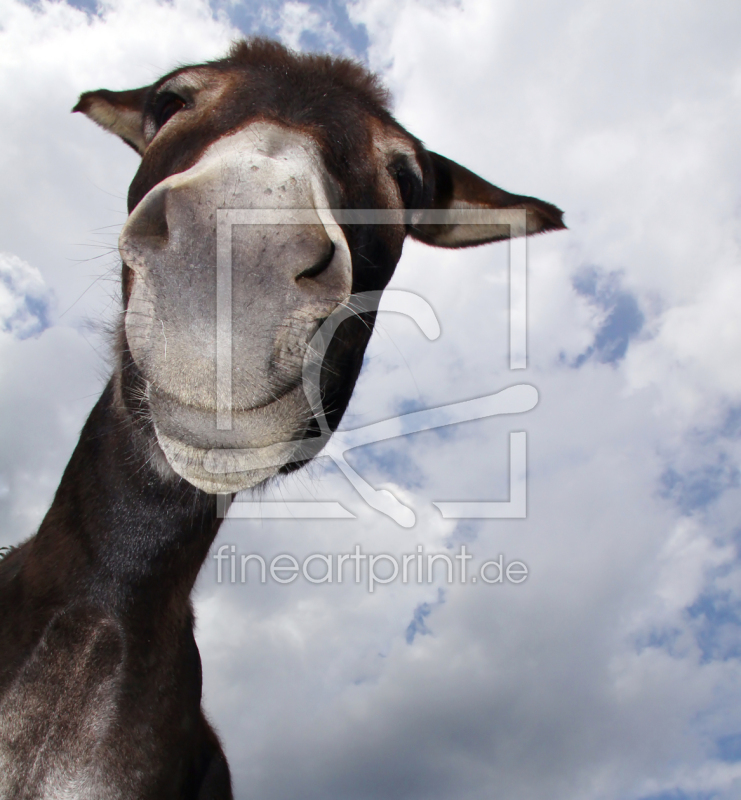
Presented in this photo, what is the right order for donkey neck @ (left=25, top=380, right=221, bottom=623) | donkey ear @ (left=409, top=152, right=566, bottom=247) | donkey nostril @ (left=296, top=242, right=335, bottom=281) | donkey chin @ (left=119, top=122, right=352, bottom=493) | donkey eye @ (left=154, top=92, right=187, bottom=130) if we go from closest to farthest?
donkey chin @ (left=119, top=122, right=352, bottom=493) < donkey nostril @ (left=296, top=242, right=335, bottom=281) < donkey neck @ (left=25, top=380, right=221, bottom=623) < donkey eye @ (left=154, top=92, right=187, bottom=130) < donkey ear @ (left=409, top=152, right=566, bottom=247)

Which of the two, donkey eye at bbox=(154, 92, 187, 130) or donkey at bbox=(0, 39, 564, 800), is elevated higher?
donkey eye at bbox=(154, 92, 187, 130)

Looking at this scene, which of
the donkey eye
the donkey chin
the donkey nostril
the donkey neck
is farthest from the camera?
the donkey eye

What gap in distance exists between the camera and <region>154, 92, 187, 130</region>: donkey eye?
3.28 m

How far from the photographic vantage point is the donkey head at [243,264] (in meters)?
2.14

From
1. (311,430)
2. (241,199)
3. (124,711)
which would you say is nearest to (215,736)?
(124,711)

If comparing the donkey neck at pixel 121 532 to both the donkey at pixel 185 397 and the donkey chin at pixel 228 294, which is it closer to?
the donkey at pixel 185 397

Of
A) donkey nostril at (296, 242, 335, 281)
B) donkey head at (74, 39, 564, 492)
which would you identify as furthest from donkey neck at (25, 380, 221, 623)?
donkey nostril at (296, 242, 335, 281)

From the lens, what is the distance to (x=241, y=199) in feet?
7.13

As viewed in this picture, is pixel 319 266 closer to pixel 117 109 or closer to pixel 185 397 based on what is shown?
pixel 185 397

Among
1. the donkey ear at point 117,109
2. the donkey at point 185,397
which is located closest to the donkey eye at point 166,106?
the donkey at point 185,397

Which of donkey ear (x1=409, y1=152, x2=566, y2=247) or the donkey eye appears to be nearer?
the donkey eye

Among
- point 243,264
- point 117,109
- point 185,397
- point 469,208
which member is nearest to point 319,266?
point 243,264

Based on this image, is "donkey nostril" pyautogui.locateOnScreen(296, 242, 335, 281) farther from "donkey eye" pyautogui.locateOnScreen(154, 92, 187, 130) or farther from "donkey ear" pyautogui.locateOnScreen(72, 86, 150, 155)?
"donkey ear" pyautogui.locateOnScreen(72, 86, 150, 155)

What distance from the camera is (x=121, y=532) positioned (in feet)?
10.2
